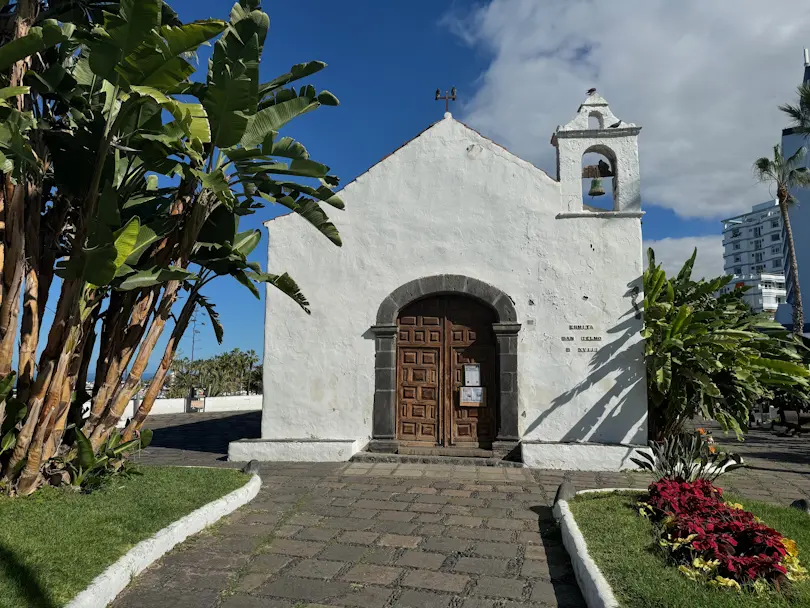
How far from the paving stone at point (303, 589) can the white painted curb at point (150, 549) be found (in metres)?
0.92

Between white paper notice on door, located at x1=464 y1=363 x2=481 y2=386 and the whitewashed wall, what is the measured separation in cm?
70

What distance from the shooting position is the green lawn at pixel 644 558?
3.36 m

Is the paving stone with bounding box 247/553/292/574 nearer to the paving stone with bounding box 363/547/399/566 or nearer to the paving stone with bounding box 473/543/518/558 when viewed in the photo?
the paving stone with bounding box 363/547/399/566

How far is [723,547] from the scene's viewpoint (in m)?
3.93

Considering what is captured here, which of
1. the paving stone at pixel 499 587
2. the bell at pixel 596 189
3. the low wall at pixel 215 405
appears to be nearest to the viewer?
Answer: the paving stone at pixel 499 587

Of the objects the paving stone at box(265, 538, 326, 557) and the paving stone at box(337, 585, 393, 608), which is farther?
the paving stone at box(265, 538, 326, 557)

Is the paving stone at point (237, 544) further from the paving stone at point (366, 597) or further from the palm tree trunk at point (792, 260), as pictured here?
the palm tree trunk at point (792, 260)

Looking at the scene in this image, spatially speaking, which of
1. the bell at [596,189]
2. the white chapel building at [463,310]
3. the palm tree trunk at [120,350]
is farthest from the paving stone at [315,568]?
the bell at [596,189]

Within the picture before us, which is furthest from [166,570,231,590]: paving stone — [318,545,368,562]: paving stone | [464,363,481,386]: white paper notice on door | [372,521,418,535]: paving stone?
[464,363,481,386]: white paper notice on door

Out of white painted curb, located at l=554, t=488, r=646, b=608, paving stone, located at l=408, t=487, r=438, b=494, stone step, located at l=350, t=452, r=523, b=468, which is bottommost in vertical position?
paving stone, located at l=408, t=487, r=438, b=494

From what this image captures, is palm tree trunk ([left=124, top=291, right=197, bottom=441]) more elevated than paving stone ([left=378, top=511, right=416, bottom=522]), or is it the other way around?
palm tree trunk ([left=124, top=291, right=197, bottom=441])

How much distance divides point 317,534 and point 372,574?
1.08 metres

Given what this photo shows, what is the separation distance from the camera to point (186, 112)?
14.1 ft

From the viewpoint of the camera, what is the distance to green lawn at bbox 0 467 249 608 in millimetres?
3424
